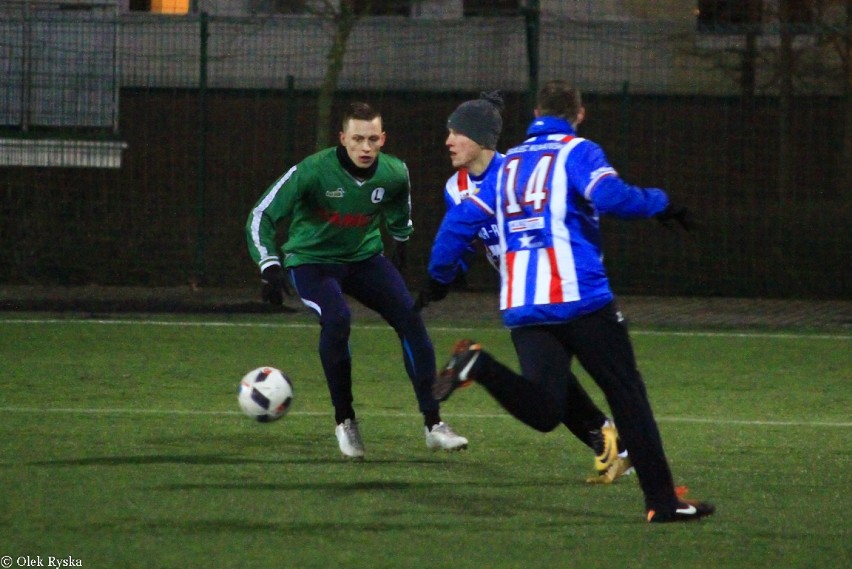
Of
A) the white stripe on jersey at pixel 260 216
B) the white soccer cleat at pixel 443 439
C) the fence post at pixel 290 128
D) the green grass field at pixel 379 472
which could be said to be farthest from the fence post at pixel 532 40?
the white soccer cleat at pixel 443 439

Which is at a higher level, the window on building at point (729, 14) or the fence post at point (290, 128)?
the window on building at point (729, 14)

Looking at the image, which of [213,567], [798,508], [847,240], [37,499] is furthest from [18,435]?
[847,240]

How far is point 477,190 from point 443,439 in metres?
1.37

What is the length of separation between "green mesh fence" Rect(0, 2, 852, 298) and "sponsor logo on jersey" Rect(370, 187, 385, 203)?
8.35 meters

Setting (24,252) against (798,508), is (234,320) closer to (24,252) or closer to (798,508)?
(24,252)

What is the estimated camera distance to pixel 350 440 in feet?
24.8

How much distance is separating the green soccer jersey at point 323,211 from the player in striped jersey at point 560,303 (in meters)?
1.88

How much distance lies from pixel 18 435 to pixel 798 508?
4.13 meters

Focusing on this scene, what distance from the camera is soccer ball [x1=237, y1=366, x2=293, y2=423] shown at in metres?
7.50

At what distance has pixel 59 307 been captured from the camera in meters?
14.9

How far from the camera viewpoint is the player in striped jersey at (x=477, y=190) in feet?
23.0

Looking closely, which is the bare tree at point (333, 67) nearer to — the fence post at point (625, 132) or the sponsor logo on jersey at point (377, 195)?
the fence post at point (625, 132)

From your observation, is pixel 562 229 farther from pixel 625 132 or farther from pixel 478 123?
pixel 625 132

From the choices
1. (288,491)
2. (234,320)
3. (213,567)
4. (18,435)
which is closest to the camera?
(213,567)
